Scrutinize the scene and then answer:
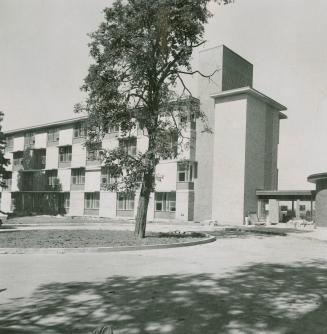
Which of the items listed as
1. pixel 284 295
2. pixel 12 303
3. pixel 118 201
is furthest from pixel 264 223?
pixel 12 303

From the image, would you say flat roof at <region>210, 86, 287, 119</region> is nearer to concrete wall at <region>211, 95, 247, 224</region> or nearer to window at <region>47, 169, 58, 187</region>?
concrete wall at <region>211, 95, 247, 224</region>

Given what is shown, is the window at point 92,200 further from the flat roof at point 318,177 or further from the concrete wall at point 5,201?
the flat roof at point 318,177

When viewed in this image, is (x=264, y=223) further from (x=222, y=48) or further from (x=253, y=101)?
(x=222, y=48)

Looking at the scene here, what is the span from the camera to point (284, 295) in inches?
297

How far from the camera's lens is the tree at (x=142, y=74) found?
17.7 m

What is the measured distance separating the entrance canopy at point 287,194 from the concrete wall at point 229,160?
2.31 metres

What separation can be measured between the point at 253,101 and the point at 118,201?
1673 centimetres

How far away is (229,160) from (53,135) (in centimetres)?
2305

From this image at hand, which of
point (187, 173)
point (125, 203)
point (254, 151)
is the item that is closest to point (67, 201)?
point (125, 203)

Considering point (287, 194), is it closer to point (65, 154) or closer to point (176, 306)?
point (65, 154)

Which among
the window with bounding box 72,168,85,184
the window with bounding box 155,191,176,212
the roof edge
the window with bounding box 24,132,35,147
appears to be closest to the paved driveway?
the roof edge

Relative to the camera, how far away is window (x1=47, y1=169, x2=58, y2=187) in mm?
48969

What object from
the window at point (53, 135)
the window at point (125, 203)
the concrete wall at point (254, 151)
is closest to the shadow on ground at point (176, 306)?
the concrete wall at point (254, 151)

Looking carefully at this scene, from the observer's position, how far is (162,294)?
744 centimetres
